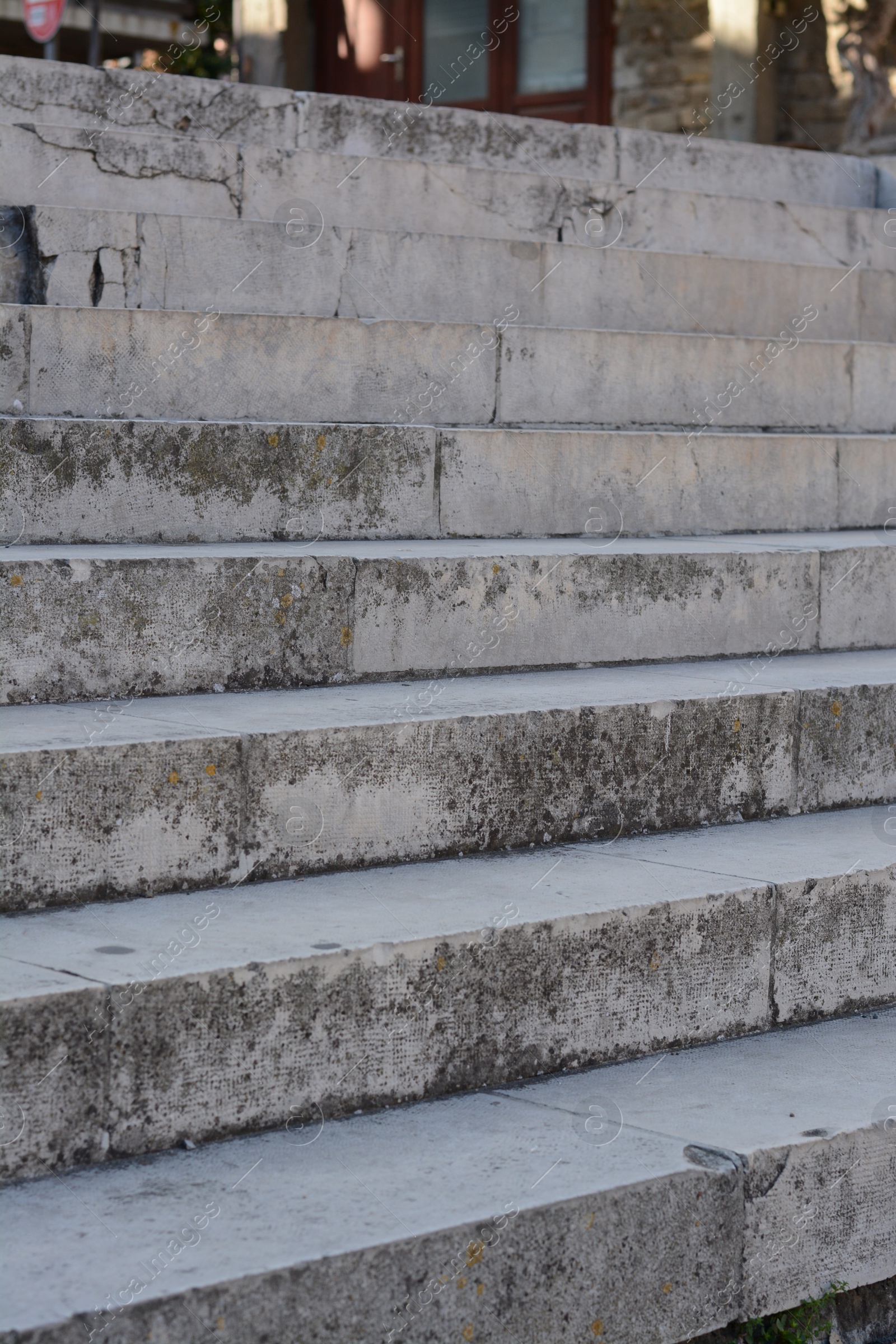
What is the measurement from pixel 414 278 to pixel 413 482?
1234mm

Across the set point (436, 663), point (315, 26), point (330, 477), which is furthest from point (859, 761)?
point (315, 26)

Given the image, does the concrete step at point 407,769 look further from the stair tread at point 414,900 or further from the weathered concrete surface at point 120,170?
the weathered concrete surface at point 120,170

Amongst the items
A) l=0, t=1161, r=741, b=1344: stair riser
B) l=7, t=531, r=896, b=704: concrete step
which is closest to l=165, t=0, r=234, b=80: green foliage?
l=7, t=531, r=896, b=704: concrete step

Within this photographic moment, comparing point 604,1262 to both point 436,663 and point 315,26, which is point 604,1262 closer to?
point 436,663

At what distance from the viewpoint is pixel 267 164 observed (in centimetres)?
513

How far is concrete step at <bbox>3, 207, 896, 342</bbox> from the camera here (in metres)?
4.35

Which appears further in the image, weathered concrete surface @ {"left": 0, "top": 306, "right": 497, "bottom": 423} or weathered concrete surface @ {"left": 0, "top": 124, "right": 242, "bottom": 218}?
weathered concrete surface @ {"left": 0, "top": 124, "right": 242, "bottom": 218}

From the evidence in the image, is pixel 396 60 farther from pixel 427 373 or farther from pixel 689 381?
pixel 427 373

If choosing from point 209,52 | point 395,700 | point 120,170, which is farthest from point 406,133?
point 209,52

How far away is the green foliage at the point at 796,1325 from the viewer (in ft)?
7.70

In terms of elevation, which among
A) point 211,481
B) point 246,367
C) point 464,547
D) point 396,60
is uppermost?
point 396,60

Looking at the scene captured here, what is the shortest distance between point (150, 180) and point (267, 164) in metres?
0.42

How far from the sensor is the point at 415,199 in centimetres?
548

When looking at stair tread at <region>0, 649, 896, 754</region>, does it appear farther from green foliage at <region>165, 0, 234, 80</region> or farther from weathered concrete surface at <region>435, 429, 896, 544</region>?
green foliage at <region>165, 0, 234, 80</region>
